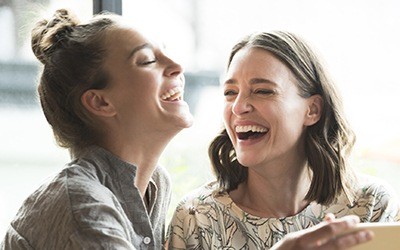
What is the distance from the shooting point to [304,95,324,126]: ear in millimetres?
2170

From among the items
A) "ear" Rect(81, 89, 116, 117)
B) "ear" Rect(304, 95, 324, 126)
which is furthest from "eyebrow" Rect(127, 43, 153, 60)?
"ear" Rect(304, 95, 324, 126)

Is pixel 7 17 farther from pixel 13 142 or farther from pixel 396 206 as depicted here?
pixel 396 206

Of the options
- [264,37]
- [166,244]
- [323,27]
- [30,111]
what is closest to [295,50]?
[264,37]

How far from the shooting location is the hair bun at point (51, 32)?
6.44 feet

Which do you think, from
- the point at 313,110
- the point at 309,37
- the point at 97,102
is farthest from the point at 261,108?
the point at 309,37

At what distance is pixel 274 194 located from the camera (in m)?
2.17

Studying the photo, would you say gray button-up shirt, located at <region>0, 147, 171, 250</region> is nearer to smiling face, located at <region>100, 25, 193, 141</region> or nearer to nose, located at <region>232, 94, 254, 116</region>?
smiling face, located at <region>100, 25, 193, 141</region>

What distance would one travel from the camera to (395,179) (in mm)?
2600

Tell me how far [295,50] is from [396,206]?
50cm

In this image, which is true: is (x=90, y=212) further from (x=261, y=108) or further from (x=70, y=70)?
(x=261, y=108)

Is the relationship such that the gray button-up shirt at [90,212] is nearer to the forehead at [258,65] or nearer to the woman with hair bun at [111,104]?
the woman with hair bun at [111,104]

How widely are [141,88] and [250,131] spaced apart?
34cm

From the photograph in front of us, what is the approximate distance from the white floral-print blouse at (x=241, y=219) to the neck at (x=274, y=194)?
1.2 inches

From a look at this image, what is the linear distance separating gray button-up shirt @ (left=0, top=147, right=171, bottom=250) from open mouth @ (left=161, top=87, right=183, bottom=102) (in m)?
0.18
